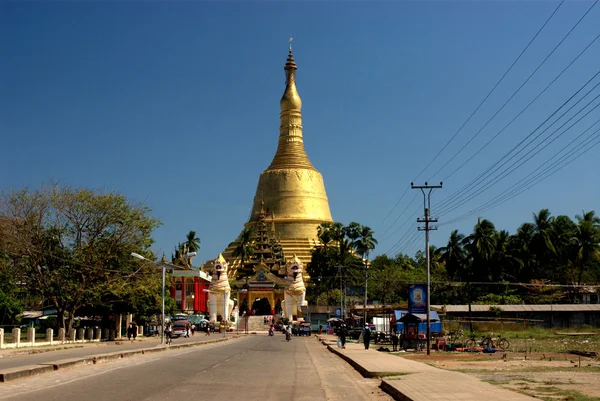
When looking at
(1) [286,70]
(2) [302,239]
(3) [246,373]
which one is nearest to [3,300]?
(3) [246,373]

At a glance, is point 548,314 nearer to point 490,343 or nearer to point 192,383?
point 490,343

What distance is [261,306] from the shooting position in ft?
317

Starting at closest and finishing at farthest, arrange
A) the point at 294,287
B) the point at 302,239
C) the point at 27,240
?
1. the point at 27,240
2. the point at 294,287
3. the point at 302,239

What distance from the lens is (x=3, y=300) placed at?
159ft

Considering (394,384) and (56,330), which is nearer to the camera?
(394,384)

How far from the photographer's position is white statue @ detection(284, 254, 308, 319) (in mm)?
84938

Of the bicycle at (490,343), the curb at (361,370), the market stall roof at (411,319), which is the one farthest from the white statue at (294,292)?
the curb at (361,370)

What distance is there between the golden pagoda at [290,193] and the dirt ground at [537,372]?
66.5 metres

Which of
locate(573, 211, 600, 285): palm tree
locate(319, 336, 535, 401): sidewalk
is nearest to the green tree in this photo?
locate(319, 336, 535, 401): sidewalk

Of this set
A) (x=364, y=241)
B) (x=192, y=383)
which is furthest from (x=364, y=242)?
(x=192, y=383)

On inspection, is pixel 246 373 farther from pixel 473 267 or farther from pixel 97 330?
pixel 473 267

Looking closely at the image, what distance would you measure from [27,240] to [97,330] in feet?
26.2

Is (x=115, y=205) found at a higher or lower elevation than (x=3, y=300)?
higher

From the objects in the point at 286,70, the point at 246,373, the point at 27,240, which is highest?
the point at 286,70
